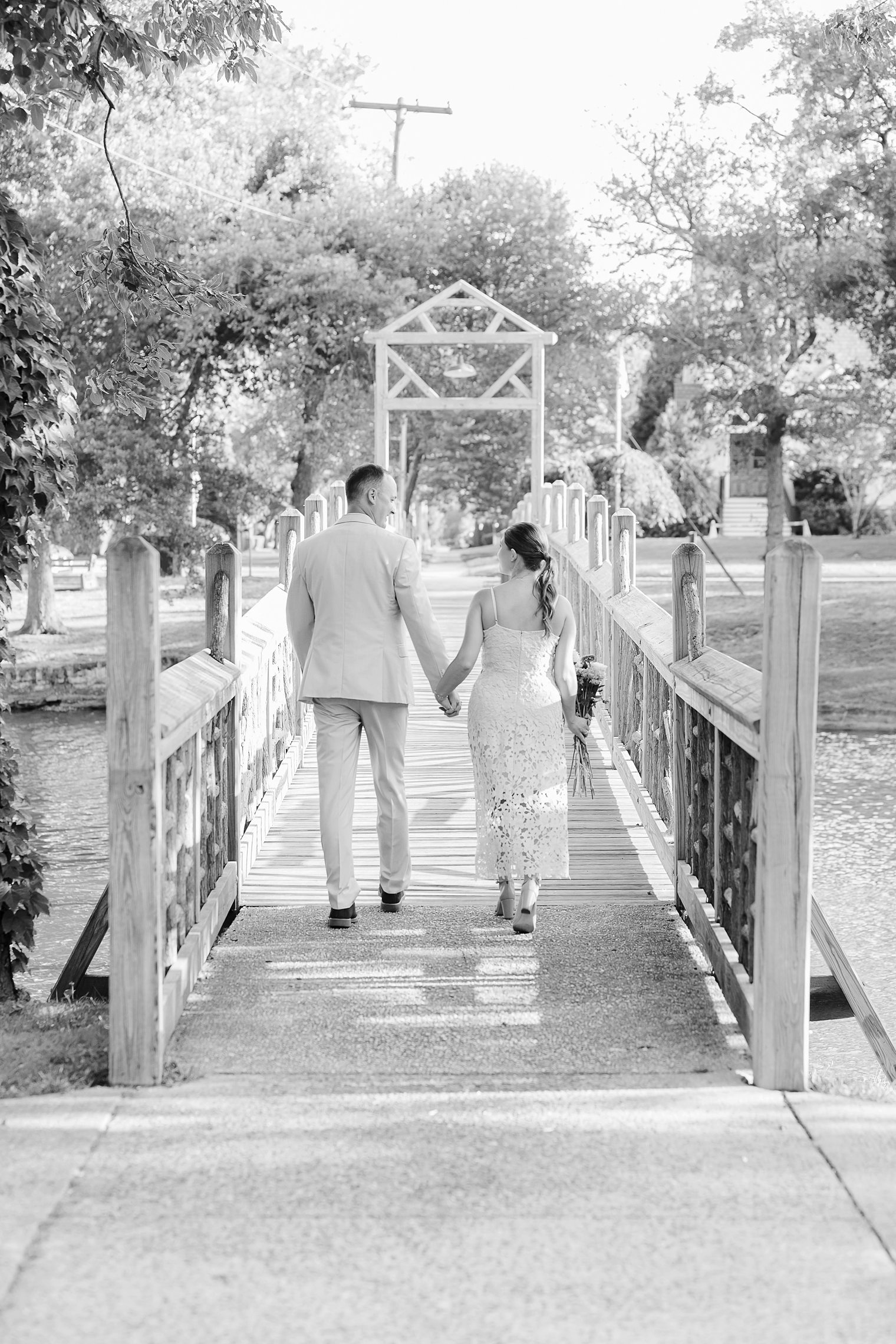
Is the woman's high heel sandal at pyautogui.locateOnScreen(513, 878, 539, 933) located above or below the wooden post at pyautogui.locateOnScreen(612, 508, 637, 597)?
below

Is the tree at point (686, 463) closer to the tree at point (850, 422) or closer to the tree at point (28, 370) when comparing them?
the tree at point (850, 422)

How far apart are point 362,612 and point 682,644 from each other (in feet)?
3.88

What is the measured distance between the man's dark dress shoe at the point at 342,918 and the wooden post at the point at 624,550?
356 cm

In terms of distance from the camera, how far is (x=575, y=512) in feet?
46.0

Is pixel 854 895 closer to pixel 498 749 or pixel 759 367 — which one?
pixel 498 749

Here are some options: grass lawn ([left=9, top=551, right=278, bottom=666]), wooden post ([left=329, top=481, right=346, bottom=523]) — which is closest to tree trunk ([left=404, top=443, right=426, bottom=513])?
grass lawn ([left=9, top=551, right=278, bottom=666])

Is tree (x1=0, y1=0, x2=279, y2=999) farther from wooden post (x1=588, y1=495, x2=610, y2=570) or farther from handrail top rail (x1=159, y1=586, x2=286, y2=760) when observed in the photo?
wooden post (x1=588, y1=495, x2=610, y2=570)

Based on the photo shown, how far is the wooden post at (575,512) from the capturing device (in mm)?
14000

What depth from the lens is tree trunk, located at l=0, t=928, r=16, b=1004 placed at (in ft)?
17.7

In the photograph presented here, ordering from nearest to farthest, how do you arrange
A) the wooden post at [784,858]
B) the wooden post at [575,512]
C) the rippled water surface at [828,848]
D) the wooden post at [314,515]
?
the wooden post at [784,858] < the rippled water surface at [828,848] < the wooden post at [314,515] < the wooden post at [575,512]

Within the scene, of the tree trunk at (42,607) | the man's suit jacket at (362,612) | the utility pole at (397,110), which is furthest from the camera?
the utility pole at (397,110)

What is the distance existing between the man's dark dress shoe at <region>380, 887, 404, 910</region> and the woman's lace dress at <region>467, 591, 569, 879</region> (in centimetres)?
39

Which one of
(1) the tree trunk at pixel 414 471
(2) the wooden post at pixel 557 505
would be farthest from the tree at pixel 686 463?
(2) the wooden post at pixel 557 505

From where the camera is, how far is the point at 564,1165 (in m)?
3.37
